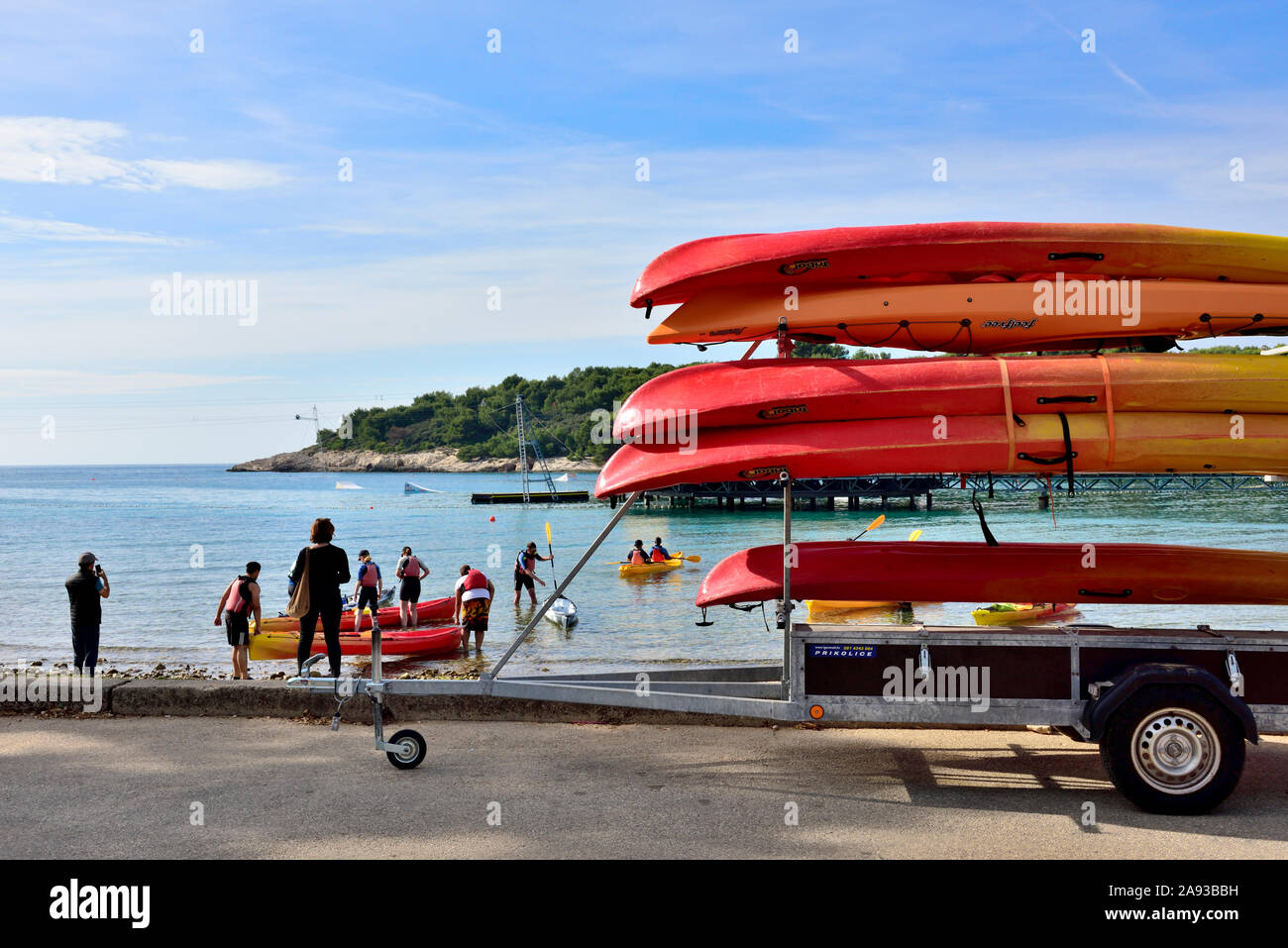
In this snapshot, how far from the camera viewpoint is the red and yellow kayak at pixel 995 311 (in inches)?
301

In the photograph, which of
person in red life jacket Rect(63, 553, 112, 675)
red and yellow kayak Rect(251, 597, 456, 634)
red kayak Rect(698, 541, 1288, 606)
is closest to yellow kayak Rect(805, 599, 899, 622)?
red and yellow kayak Rect(251, 597, 456, 634)

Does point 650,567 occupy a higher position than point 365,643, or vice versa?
point 365,643

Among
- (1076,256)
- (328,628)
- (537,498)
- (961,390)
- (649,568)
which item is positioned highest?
(1076,256)

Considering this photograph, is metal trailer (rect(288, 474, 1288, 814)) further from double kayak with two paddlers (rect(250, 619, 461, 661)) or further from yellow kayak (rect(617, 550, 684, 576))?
yellow kayak (rect(617, 550, 684, 576))

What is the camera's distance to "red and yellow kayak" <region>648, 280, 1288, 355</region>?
25.1 feet

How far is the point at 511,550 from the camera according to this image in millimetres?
57344

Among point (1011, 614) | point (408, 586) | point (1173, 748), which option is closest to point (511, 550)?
point (408, 586)

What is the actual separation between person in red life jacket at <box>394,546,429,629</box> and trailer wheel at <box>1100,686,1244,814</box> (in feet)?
48.5

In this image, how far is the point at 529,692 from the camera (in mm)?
7371

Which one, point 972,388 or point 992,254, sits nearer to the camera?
point 972,388

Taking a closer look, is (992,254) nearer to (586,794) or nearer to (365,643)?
(586,794)

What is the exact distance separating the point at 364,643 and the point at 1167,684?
43.0ft
